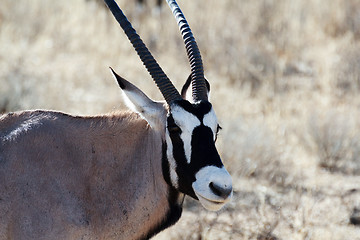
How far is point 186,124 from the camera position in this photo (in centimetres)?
494

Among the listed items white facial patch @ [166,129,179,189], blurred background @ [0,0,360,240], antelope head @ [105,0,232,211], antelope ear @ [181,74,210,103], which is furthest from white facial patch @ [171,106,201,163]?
blurred background @ [0,0,360,240]

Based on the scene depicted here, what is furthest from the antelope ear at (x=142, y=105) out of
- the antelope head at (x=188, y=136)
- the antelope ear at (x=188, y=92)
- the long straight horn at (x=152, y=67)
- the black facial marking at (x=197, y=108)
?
the antelope ear at (x=188, y=92)

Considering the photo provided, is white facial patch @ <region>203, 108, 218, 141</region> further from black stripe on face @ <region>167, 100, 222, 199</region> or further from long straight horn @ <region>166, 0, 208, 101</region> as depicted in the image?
long straight horn @ <region>166, 0, 208, 101</region>

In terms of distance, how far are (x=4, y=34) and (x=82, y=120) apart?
8539 millimetres

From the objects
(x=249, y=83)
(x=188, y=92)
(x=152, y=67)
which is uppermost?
(x=152, y=67)

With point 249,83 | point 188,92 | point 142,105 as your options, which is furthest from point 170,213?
point 249,83

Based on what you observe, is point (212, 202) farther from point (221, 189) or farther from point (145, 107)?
point (145, 107)

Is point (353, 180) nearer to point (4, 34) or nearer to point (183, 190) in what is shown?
point (183, 190)

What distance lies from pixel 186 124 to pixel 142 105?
0.46 metres

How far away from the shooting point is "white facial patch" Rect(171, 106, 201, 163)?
492 centimetres

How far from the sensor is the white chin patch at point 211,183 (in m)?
4.71

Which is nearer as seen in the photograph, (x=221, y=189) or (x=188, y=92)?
(x=221, y=189)

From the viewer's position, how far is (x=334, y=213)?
25.2ft

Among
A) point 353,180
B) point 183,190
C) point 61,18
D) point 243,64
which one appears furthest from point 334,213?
point 61,18
